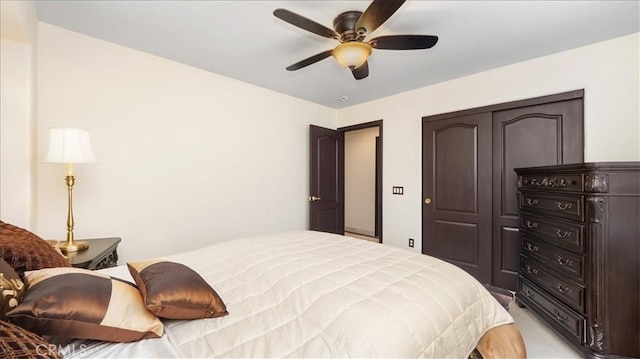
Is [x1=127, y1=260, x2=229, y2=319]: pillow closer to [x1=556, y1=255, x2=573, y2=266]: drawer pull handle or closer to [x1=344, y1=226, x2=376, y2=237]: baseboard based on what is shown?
[x1=556, y1=255, x2=573, y2=266]: drawer pull handle

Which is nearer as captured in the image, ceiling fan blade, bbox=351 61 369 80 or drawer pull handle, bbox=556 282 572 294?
drawer pull handle, bbox=556 282 572 294

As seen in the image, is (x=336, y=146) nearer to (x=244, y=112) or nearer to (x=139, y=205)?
(x=244, y=112)

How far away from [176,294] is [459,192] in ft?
10.7

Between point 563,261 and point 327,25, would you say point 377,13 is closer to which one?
point 327,25

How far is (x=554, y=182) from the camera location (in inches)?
81.4

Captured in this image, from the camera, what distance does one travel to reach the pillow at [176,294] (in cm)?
90

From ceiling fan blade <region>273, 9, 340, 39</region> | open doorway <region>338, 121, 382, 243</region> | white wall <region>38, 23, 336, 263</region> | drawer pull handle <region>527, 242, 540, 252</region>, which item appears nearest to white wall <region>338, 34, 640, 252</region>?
drawer pull handle <region>527, 242, 540, 252</region>

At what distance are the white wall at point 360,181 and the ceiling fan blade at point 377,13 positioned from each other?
13.4 ft

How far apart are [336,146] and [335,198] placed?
0.86 m

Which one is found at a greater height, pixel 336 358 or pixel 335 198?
pixel 335 198

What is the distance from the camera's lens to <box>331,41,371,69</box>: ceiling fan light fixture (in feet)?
6.49

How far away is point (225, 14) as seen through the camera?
79.7 inches

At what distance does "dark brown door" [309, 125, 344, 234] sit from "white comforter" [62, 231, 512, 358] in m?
2.39

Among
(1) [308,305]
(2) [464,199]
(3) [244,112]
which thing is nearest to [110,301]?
(1) [308,305]
